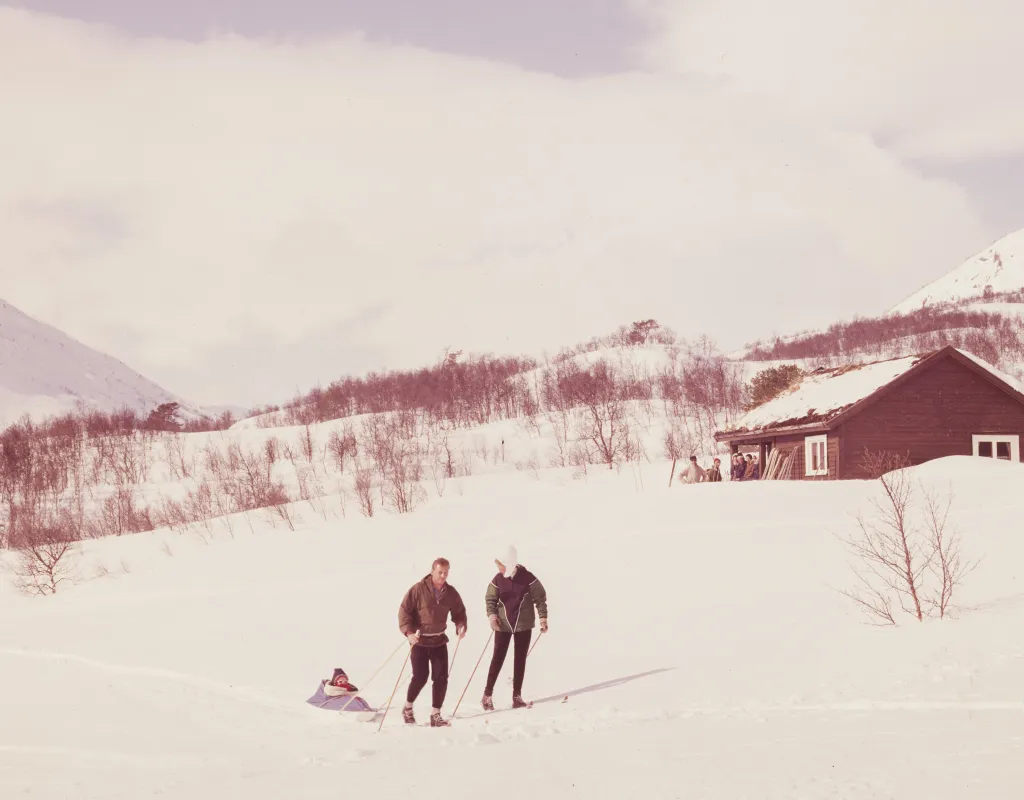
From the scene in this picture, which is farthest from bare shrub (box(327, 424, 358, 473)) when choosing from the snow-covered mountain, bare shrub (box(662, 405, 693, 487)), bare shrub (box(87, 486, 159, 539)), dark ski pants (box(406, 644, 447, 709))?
the snow-covered mountain

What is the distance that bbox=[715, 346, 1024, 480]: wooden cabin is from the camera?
105 feet

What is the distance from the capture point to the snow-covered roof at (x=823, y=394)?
32.9m

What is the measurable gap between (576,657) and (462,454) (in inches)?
2796

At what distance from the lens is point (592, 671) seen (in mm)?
15156

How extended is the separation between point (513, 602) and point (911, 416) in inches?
979

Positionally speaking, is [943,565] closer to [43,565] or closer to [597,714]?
[597,714]

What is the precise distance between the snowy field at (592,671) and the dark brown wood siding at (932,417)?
2431mm

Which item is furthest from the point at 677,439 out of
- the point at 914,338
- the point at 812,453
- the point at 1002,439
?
the point at 914,338

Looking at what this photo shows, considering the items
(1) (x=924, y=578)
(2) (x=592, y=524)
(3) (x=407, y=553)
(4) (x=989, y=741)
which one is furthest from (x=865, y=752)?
(3) (x=407, y=553)

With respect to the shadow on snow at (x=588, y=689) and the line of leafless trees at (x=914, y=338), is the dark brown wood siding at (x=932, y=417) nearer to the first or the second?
the shadow on snow at (x=588, y=689)

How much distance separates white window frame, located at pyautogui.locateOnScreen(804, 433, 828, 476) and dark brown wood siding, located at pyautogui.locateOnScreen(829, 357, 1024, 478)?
1157mm

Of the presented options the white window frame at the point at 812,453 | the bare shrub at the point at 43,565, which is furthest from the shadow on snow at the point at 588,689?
the bare shrub at the point at 43,565

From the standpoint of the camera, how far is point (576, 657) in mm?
16391

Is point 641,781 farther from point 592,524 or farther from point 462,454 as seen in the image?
point 462,454
